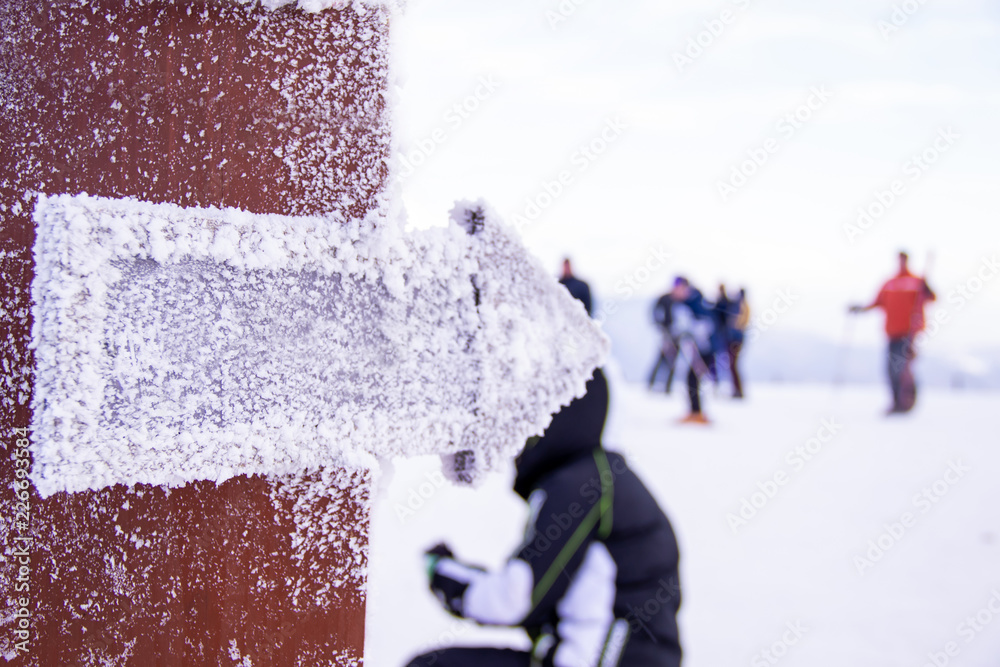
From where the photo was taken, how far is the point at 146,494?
69 centimetres

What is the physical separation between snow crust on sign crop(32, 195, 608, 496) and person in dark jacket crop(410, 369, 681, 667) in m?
0.92

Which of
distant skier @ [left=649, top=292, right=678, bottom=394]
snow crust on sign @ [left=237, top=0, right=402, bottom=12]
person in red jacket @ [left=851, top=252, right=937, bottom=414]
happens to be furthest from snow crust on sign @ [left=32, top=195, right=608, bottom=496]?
distant skier @ [left=649, top=292, right=678, bottom=394]

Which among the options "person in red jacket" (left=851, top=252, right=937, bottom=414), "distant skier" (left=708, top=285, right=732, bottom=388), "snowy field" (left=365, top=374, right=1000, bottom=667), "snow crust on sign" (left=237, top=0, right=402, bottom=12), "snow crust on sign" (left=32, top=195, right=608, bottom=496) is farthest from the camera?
"distant skier" (left=708, top=285, right=732, bottom=388)

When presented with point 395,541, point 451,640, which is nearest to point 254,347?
point 451,640

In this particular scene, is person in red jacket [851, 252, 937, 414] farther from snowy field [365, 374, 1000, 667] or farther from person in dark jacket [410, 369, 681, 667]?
person in dark jacket [410, 369, 681, 667]

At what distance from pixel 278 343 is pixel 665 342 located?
329 inches

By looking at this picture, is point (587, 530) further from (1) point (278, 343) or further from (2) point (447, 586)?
(1) point (278, 343)

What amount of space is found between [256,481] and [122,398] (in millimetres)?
179

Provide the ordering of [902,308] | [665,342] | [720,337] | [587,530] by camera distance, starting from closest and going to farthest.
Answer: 1. [587,530]
2. [902,308]
3. [665,342]
4. [720,337]

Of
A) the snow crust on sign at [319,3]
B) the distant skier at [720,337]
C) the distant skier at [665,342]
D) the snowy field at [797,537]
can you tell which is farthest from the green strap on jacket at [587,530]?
the distant skier at [720,337]

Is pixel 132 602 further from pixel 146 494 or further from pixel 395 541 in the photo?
pixel 395 541

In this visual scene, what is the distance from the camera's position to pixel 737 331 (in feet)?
29.4

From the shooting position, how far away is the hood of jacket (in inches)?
66.6

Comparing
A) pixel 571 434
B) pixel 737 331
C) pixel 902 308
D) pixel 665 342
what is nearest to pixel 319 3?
pixel 571 434
